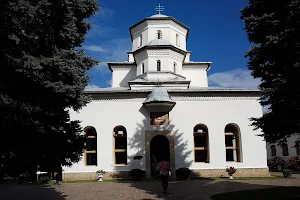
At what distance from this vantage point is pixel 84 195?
14.0 meters

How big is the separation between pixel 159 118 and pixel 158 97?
1985 mm

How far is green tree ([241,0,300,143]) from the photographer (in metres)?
10.2

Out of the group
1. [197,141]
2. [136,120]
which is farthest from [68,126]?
[197,141]

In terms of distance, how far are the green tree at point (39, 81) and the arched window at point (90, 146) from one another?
39.2 feet

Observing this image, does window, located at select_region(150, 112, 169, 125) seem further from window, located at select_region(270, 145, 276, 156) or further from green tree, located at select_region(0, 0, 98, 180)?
window, located at select_region(270, 145, 276, 156)

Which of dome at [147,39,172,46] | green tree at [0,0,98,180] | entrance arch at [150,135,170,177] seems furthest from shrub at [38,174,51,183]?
dome at [147,39,172,46]

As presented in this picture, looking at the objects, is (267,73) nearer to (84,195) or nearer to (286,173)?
(84,195)

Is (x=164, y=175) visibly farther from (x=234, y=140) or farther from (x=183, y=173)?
(x=234, y=140)

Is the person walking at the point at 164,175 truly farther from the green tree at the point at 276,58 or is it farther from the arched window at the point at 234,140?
the arched window at the point at 234,140

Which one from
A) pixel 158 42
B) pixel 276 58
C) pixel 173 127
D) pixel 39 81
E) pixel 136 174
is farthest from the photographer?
pixel 158 42

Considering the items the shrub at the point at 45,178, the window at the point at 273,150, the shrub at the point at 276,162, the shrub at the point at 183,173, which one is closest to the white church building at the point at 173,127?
the shrub at the point at 183,173

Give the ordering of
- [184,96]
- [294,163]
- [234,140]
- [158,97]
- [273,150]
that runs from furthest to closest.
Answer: [273,150] < [294,163] < [234,140] < [184,96] < [158,97]

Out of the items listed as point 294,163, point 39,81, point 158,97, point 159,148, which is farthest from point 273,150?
point 39,81

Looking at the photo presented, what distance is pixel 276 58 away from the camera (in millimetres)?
11453
